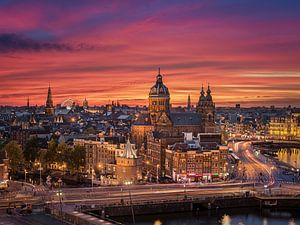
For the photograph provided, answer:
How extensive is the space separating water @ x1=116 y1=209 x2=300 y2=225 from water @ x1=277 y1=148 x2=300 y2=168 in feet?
193

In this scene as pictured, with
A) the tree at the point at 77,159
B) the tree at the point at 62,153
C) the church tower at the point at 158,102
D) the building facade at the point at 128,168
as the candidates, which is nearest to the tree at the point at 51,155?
the tree at the point at 62,153

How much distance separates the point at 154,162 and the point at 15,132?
46.5 m

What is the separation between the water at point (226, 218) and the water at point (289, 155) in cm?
5885

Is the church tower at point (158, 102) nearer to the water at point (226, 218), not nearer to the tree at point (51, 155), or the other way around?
the tree at point (51, 155)

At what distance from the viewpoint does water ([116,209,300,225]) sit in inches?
2509

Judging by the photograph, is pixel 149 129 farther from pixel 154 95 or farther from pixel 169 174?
pixel 169 174

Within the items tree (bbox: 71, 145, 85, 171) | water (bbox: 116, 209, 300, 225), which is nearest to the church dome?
tree (bbox: 71, 145, 85, 171)

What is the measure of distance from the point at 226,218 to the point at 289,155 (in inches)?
3537

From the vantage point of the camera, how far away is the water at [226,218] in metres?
63.7

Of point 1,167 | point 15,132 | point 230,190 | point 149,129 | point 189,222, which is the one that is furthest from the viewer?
point 15,132

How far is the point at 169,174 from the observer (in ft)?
295

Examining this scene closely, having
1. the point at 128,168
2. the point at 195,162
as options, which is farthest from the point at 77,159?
the point at 195,162

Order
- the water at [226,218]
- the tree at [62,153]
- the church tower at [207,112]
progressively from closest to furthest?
the water at [226,218] < the tree at [62,153] < the church tower at [207,112]

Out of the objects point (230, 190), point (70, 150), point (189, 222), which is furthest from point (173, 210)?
point (70, 150)
